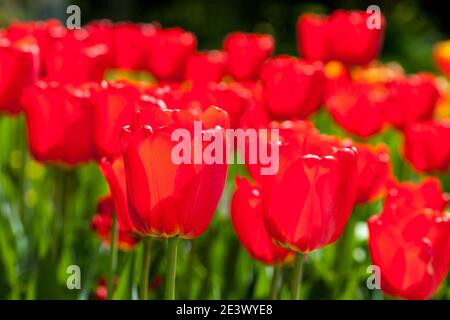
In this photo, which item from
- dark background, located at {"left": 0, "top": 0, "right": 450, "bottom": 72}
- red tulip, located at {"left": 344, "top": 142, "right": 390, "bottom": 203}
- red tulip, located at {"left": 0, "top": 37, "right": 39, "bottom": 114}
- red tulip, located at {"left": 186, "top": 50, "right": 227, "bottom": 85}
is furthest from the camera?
dark background, located at {"left": 0, "top": 0, "right": 450, "bottom": 72}

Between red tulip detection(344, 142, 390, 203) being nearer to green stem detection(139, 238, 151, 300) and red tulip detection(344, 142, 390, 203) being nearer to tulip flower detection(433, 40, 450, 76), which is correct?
green stem detection(139, 238, 151, 300)

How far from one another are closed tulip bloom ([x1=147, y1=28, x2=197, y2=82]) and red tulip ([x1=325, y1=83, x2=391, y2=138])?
0.42 m

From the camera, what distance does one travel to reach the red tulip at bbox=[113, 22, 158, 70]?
2.31m

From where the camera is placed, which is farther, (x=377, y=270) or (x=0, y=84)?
(x=0, y=84)

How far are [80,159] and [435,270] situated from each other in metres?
0.68

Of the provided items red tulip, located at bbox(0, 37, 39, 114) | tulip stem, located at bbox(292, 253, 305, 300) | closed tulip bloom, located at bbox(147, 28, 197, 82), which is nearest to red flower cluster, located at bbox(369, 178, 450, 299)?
tulip stem, located at bbox(292, 253, 305, 300)

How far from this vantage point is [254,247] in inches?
53.0

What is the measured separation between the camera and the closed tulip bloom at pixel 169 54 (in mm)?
2258

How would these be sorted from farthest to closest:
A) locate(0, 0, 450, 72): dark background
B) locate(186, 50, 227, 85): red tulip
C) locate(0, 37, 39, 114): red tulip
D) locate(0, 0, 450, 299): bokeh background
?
locate(0, 0, 450, 72): dark background → locate(186, 50, 227, 85): red tulip → locate(0, 37, 39, 114): red tulip → locate(0, 0, 450, 299): bokeh background

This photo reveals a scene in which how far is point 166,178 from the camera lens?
106 cm

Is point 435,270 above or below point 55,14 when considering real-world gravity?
below

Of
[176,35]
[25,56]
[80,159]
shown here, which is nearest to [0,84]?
[25,56]
